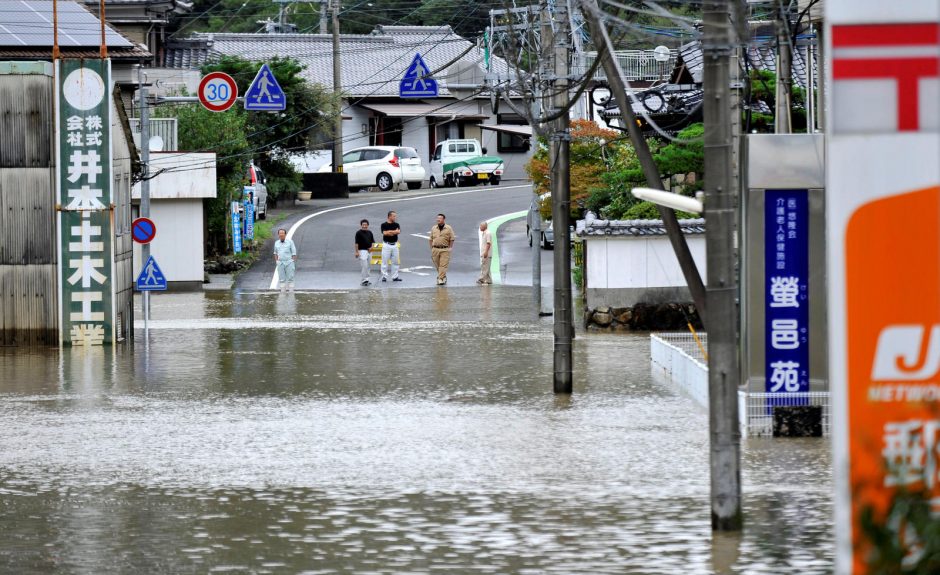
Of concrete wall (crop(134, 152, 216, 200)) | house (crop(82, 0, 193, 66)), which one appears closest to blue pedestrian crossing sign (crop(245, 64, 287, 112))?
concrete wall (crop(134, 152, 216, 200))

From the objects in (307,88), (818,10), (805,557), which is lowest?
(805,557)

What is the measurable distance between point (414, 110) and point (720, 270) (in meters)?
50.6

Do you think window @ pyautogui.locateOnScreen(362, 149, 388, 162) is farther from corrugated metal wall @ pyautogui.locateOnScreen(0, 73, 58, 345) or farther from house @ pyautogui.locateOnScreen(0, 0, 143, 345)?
corrugated metal wall @ pyautogui.locateOnScreen(0, 73, 58, 345)

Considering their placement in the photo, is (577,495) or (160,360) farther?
(160,360)

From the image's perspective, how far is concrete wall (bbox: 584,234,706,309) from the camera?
2398 centimetres

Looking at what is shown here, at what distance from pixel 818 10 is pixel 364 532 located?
1169 cm

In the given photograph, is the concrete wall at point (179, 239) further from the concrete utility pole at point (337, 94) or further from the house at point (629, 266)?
the concrete utility pole at point (337, 94)

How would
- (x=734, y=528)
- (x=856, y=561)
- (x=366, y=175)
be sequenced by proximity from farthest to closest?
(x=366, y=175), (x=734, y=528), (x=856, y=561)

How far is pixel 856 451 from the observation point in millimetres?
4586

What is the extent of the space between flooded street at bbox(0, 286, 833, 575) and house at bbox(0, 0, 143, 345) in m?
1.31

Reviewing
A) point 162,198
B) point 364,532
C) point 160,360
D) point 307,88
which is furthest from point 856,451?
point 307,88

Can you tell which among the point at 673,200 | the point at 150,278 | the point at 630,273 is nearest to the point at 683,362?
the point at 630,273

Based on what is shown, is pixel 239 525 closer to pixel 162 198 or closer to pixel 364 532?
pixel 364 532

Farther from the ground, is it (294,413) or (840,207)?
(840,207)
